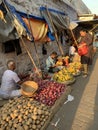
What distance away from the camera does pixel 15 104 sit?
523cm

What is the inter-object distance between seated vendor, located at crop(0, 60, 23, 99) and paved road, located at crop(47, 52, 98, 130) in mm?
1540

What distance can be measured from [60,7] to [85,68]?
663 centimetres

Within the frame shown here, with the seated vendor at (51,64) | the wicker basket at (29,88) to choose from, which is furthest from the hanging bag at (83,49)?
the wicker basket at (29,88)

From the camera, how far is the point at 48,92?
6.41 meters

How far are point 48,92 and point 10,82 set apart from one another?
3.93 feet

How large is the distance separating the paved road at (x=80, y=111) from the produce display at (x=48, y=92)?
381 mm

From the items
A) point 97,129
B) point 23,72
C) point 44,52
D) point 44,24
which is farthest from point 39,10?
point 97,129

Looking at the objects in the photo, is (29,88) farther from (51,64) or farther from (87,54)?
(87,54)

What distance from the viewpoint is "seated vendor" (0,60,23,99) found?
624 cm

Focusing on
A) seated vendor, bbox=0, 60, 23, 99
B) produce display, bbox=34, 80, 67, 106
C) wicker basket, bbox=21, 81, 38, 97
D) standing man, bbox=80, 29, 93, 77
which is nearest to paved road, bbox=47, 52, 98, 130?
produce display, bbox=34, 80, 67, 106

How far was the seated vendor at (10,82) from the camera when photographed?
6238 mm

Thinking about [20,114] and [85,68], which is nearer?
[20,114]

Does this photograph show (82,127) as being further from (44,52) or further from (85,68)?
(44,52)

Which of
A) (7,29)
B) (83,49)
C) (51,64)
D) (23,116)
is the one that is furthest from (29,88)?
(83,49)
